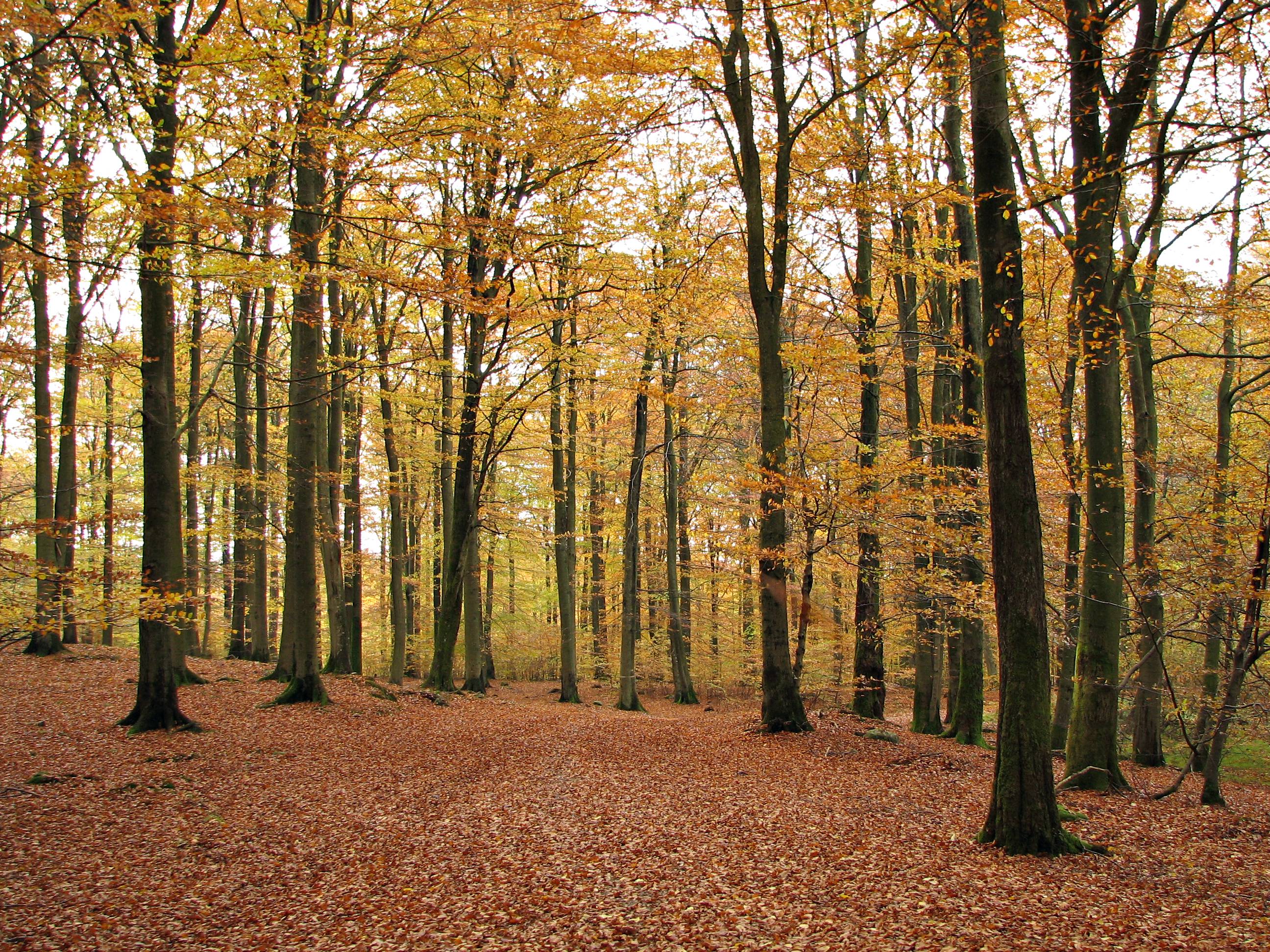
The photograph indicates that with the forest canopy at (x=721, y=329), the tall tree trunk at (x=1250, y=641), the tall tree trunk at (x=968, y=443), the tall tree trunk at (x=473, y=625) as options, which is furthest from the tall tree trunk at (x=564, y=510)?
the tall tree trunk at (x=1250, y=641)

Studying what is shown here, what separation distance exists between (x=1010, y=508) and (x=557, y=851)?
171 inches

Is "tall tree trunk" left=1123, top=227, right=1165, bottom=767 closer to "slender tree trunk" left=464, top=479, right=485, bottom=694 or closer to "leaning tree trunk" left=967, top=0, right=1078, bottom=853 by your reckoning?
"leaning tree trunk" left=967, top=0, right=1078, bottom=853

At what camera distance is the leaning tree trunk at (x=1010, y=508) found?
5.37 metres

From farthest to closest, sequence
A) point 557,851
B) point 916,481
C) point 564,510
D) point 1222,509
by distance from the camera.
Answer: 1. point 564,510
2. point 916,481
3. point 1222,509
4. point 557,851

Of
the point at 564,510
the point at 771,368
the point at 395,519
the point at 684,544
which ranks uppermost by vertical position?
the point at 771,368

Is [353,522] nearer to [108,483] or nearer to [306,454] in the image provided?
[108,483]

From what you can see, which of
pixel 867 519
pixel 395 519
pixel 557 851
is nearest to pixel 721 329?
pixel 867 519

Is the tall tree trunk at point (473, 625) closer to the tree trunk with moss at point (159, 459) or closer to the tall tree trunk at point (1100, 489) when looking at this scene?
the tree trunk with moss at point (159, 459)

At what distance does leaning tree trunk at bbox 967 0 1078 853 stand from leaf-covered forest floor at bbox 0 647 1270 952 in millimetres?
364

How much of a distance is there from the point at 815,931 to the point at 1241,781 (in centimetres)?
1241

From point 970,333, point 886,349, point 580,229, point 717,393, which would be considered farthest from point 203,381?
point 970,333

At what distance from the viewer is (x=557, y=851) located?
18.7 feet

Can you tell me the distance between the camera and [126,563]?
20.1 m

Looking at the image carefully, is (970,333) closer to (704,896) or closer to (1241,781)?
(704,896)
